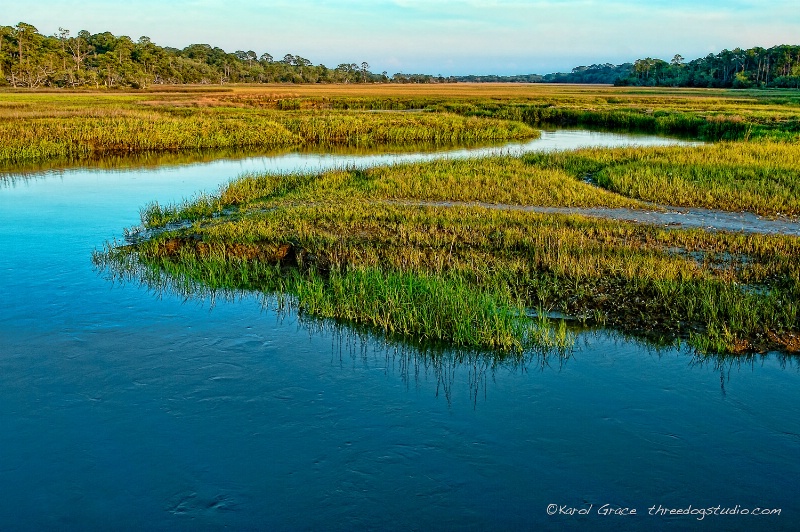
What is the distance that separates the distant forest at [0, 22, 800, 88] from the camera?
259ft

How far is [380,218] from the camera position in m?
14.7

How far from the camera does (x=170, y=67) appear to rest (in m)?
107

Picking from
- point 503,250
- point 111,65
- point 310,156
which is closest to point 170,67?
point 111,65

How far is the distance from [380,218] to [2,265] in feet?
24.1

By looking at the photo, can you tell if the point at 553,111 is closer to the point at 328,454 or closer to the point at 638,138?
the point at 638,138

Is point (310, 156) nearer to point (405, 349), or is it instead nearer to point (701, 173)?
point (701, 173)

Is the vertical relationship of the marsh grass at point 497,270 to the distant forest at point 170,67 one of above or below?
below

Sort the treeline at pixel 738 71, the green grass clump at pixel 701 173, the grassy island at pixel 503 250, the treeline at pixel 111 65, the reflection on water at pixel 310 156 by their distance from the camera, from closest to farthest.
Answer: the grassy island at pixel 503 250
the green grass clump at pixel 701 173
the reflection on water at pixel 310 156
the treeline at pixel 111 65
the treeline at pixel 738 71

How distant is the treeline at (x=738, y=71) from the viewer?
96.9 metres

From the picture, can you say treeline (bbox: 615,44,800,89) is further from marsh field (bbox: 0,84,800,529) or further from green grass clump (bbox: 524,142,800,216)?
marsh field (bbox: 0,84,800,529)

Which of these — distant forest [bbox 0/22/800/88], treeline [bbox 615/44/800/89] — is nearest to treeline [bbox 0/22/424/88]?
distant forest [bbox 0/22/800/88]

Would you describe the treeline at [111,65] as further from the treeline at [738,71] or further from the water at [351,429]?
the water at [351,429]

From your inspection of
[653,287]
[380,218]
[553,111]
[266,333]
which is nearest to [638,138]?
[553,111]

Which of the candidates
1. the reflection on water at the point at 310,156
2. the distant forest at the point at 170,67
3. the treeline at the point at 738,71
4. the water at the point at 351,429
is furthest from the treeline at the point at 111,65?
the water at the point at 351,429
